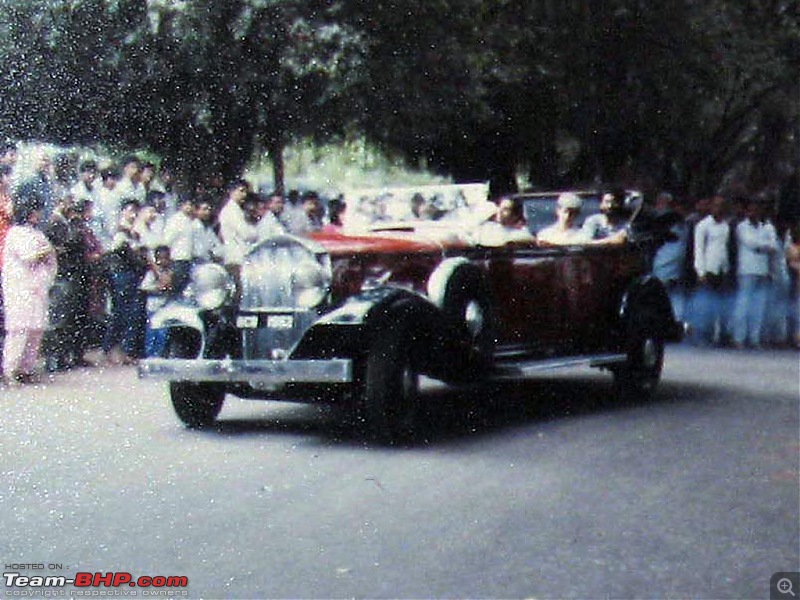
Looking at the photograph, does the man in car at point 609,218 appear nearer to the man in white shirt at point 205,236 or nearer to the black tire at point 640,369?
the black tire at point 640,369

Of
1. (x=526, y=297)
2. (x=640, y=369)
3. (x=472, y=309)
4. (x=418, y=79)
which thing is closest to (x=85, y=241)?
(x=418, y=79)

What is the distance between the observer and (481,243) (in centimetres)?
462

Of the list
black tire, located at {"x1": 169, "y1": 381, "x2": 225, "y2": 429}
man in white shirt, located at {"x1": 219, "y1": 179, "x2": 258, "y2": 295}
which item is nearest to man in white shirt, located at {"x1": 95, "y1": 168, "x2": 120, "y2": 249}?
man in white shirt, located at {"x1": 219, "y1": 179, "x2": 258, "y2": 295}

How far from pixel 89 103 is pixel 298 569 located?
1.11 m

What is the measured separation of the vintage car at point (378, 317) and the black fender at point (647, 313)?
301mm

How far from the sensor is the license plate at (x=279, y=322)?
4.18 metres

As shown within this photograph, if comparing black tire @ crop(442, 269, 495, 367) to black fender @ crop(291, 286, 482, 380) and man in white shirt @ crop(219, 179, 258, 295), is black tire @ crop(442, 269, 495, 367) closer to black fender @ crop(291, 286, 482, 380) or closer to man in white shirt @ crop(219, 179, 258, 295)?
black fender @ crop(291, 286, 482, 380)

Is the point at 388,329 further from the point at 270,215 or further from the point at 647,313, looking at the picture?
the point at 647,313

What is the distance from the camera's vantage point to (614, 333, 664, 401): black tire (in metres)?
4.88

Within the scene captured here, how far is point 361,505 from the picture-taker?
3145 mm

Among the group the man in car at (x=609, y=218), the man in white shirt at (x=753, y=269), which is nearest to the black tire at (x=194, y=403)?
the man in car at (x=609, y=218)

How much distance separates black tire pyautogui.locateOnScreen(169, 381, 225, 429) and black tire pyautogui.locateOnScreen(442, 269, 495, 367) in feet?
3.59

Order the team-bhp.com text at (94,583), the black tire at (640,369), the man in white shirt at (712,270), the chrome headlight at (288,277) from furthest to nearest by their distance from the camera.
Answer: the man in white shirt at (712,270)
the black tire at (640,369)
the chrome headlight at (288,277)
the team-bhp.com text at (94,583)

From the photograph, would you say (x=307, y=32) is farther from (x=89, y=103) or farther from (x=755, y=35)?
(x=755, y=35)
